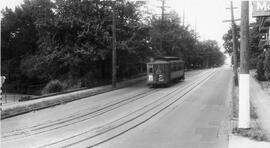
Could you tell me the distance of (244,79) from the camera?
1181 cm

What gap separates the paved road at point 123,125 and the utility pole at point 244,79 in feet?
3.11

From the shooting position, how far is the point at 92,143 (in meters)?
10.6

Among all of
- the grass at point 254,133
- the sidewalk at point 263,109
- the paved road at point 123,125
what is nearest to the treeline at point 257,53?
the sidewalk at point 263,109

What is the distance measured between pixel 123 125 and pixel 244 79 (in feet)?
17.0

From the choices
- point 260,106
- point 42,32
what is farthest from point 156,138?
point 42,32

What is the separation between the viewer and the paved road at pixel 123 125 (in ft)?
35.4

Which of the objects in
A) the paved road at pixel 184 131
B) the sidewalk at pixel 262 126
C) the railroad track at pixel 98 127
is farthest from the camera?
the railroad track at pixel 98 127

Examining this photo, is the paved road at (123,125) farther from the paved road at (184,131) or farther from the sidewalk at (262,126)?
the sidewalk at (262,126)

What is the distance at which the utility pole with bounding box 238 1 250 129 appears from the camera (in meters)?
11.5

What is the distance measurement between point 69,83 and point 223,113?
2003cm

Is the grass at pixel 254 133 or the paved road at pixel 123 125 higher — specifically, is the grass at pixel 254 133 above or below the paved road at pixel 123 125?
above

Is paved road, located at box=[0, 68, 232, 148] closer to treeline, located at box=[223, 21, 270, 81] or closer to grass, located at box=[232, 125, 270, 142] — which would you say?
grass, located at box=[232, 125, 270, 142]

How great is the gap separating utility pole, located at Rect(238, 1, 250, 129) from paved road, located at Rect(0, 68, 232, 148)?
95 cm

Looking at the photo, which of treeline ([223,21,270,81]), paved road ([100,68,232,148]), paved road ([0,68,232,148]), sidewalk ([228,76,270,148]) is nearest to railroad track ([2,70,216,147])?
paved road ([0,68,232,148])
